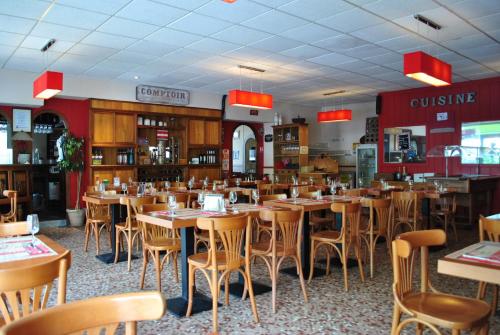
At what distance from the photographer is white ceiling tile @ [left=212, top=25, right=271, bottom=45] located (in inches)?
246

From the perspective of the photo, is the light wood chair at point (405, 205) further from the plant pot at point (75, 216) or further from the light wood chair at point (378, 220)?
the plant pot at point (75, 216)

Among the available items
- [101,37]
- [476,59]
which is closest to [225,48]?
[101,37]

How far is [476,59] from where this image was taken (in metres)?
8.12

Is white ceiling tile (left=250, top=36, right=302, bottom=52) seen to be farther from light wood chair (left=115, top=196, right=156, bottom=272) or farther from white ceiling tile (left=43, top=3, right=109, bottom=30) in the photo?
light wood chair (left=115, top=196, right=156, bottom=272)

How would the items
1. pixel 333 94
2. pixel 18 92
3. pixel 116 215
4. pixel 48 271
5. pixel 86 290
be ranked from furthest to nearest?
pixel 333 94, pixel 18 92, pixel 116 215, pixel 86 290, pixel 48 271

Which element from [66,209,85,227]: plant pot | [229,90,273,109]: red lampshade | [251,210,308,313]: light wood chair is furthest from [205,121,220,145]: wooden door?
[251,210,308,313]: light wood chair

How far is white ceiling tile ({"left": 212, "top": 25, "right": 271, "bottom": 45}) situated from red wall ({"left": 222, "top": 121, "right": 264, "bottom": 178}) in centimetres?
633

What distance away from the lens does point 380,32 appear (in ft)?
21.1

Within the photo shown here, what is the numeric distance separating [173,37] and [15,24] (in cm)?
225

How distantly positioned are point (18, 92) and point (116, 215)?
453cm

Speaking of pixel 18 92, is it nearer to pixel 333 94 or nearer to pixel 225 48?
pixel 225 48

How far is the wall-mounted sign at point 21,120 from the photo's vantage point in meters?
9.20

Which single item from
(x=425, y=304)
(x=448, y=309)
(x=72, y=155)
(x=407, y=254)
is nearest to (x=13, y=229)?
(x=407, y=254)

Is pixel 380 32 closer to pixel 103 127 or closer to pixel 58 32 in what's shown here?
pixel 58 32
